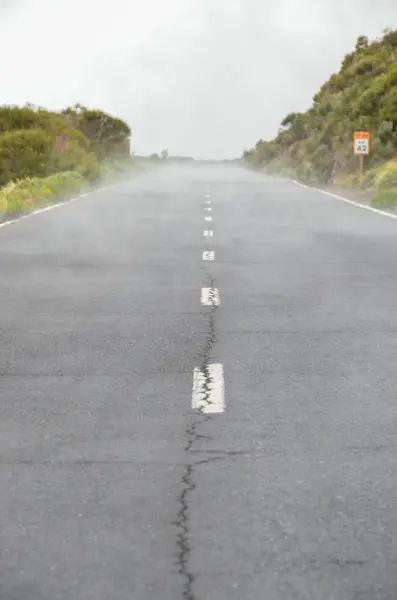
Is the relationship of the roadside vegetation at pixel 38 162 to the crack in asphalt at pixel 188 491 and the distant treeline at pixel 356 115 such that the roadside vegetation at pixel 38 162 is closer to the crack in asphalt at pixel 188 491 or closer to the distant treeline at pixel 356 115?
the distant treeline at pixel 356 115

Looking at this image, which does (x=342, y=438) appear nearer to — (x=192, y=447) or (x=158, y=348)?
(x=192, y=447)

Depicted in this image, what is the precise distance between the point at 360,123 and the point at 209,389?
47.5 meters

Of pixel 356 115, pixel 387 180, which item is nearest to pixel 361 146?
pixel 387 180

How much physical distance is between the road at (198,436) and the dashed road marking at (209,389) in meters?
0.02

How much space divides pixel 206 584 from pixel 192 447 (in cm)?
202

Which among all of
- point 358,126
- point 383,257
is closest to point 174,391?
point 383,257

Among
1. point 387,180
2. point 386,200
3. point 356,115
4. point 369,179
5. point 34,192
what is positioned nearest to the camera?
point 386,200

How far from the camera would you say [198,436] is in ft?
21.5

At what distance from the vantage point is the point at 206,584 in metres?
4.30

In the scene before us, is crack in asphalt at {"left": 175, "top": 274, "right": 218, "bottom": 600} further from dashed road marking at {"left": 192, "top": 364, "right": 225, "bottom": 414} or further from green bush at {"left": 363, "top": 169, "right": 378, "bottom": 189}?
green bush at {"left": 363, "top": 169, "right": 378, "bottom": 189}

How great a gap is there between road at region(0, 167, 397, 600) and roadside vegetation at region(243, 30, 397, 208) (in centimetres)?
2128

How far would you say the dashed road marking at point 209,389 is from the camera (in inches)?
288

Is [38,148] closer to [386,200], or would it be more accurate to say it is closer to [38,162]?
[38,162]

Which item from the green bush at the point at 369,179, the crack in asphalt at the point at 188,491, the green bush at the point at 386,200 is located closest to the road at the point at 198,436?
the crack in asphalt at the point at 188,491
